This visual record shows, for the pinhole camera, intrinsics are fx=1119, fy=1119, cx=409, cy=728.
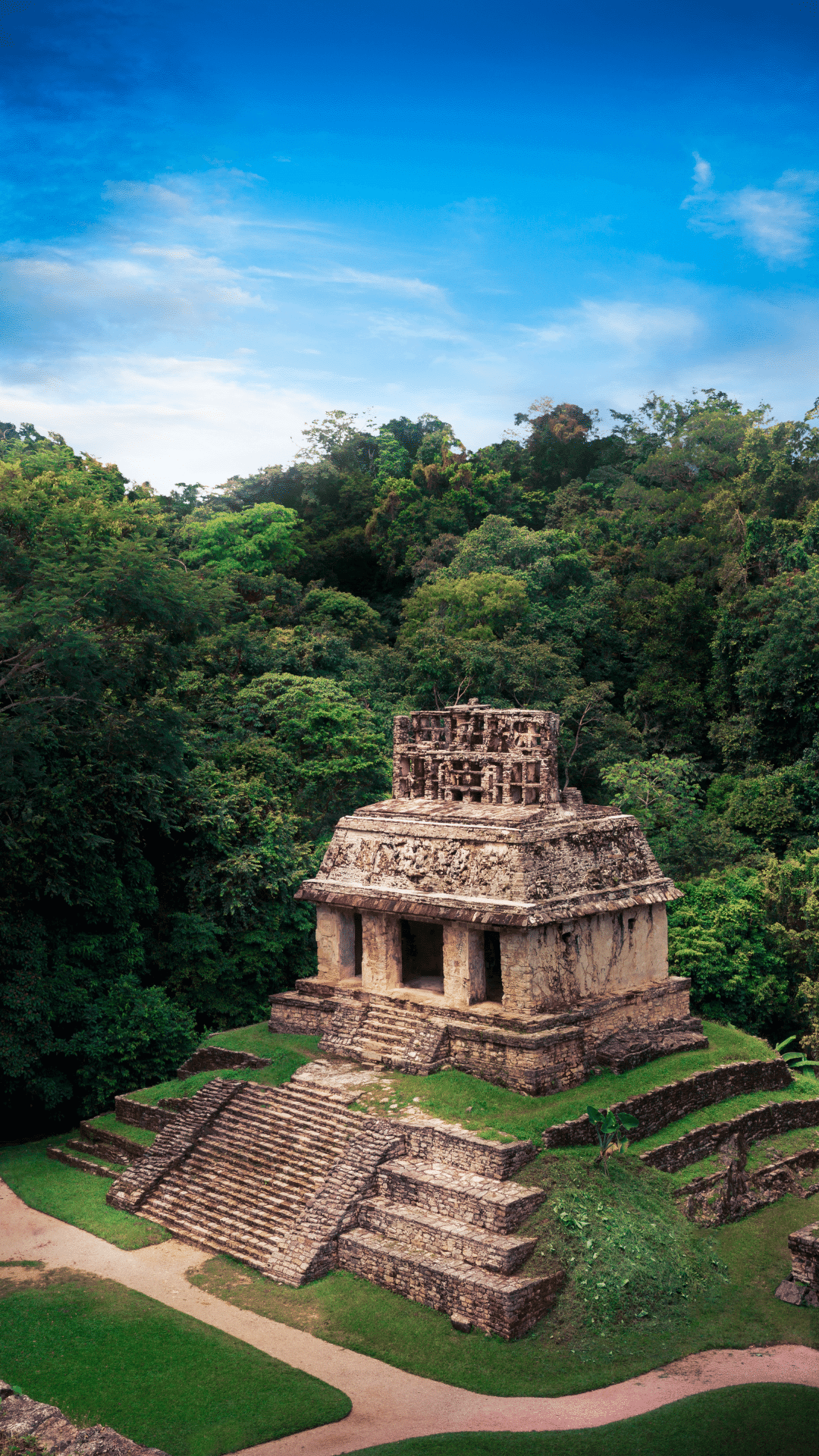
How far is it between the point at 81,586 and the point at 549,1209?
33.9 ft

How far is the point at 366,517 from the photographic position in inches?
1688

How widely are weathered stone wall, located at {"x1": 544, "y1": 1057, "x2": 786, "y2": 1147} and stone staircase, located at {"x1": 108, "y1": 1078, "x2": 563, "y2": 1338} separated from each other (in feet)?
2.27

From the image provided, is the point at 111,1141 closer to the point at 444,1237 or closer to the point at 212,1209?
the point at 212,1209

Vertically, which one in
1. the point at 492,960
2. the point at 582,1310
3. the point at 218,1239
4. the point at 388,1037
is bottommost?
the point at 218,1239

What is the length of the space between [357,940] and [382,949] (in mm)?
1721

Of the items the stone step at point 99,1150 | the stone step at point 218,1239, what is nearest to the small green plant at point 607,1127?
the stone step at point 218,1239

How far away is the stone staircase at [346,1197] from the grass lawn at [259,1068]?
368 millimetres

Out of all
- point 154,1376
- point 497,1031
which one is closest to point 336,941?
point 497,1031

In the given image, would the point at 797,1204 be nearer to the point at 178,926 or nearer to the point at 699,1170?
the point at 699,1170

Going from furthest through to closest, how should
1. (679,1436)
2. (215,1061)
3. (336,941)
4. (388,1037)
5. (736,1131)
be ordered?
(336,941)
(215,1061)
(388,1037)
(736,1131)
(679,1436)

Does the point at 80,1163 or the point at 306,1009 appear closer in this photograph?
the point at 80,1163

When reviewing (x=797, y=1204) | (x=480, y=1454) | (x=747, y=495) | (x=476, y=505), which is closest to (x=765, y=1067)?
(x=797, y=1204)

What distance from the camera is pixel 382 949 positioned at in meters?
16.0

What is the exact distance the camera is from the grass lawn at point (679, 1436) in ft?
29.4
